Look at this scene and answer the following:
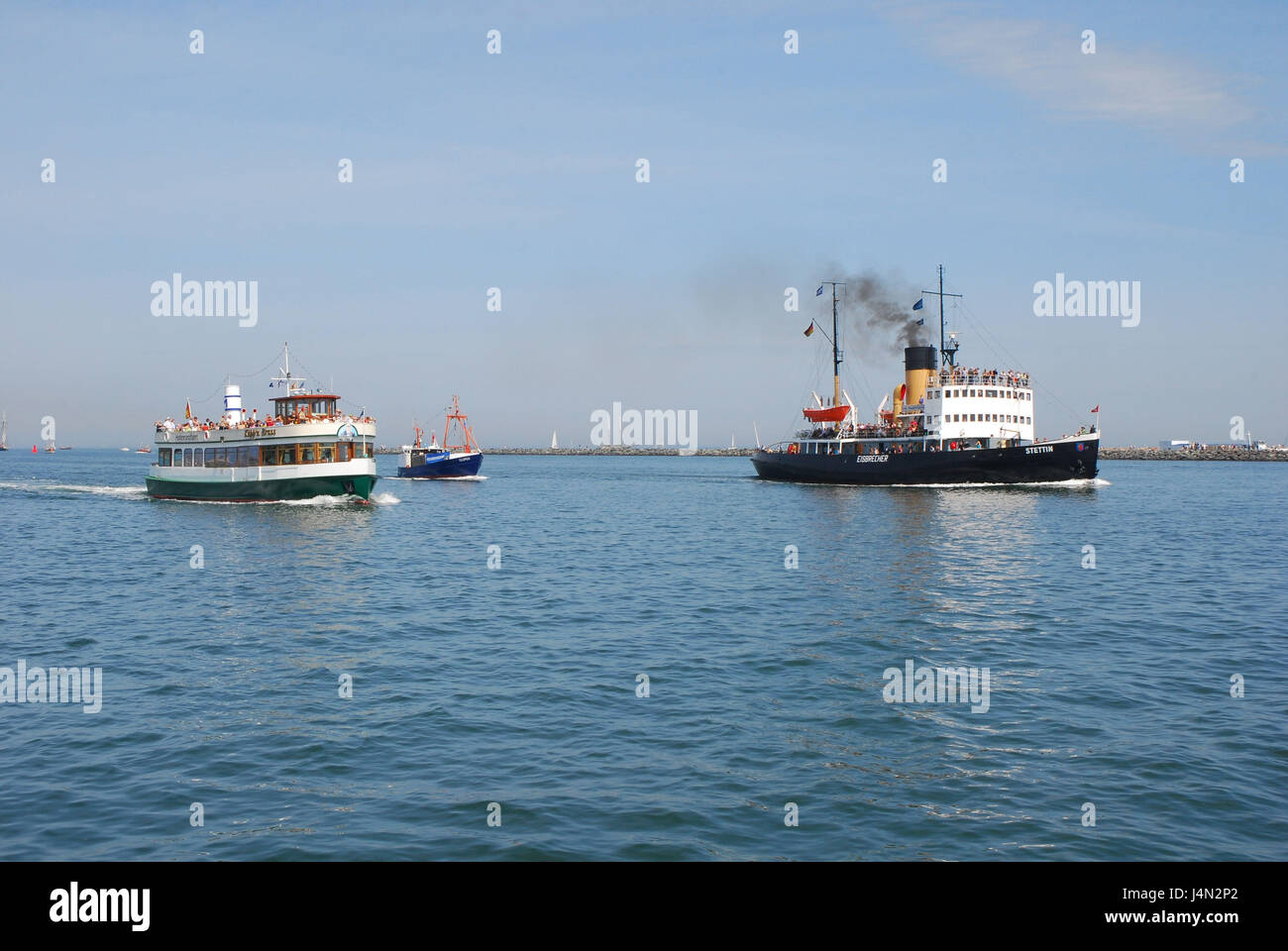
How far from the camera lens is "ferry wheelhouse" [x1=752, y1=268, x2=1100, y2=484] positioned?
239 ft

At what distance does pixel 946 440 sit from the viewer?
76125mm

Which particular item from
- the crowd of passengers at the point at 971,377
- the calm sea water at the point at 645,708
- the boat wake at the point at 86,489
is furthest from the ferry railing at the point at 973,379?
the boat wake at the point at 86,489

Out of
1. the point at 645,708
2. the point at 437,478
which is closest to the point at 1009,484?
the point at 437,478

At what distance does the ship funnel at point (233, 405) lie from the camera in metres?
66.8

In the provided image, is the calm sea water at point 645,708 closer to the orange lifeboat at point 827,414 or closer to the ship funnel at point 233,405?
the ship funnel at point 233,405

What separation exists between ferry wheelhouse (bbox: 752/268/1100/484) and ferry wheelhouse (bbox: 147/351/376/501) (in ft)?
143

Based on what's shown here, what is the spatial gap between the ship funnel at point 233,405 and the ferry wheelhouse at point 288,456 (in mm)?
3554

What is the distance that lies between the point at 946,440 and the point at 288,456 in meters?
53.3

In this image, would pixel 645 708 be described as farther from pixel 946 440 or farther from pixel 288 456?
pixel 946 440

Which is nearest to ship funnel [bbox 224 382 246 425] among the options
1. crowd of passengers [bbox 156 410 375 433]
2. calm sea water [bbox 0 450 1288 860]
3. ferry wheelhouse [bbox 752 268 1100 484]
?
crowd of passengers [bbox 156 410 375 433]

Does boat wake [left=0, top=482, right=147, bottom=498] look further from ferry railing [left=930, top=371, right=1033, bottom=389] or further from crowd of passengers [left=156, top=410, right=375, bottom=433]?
ferry railing [left=930, top=371, right=1033, bottom=389]

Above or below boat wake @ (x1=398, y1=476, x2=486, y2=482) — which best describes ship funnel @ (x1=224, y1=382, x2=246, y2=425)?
above
